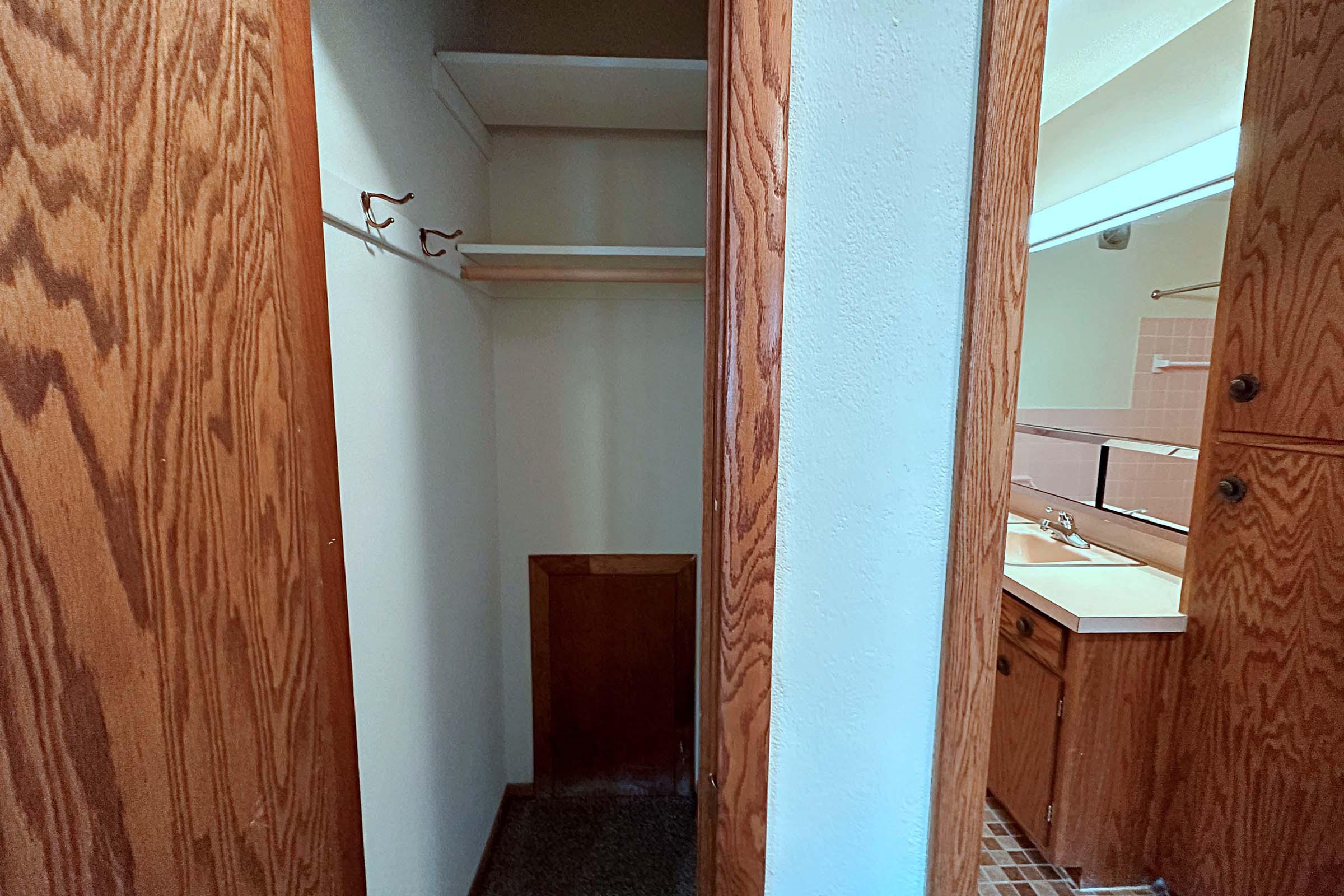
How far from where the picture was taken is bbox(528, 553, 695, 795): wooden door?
6.64ft

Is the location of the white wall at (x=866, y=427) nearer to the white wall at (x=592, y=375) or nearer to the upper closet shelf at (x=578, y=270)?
the upper closet shelf at (x=578, y=270)

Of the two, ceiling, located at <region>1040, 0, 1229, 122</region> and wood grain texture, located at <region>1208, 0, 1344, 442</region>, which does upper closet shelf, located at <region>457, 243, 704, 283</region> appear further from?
wood grain texture, located at <region>1208, 0, 1344, 442</region>

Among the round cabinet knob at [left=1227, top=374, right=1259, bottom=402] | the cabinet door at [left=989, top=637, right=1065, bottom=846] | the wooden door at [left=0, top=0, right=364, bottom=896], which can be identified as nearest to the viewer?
the wooden door at [left=0, top=0, right=364, bottom=896]

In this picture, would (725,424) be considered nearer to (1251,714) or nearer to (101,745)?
(101,745)

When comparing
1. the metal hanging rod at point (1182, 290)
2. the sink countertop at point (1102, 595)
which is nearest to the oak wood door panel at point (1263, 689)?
the sink countertop at point (1102, 595)

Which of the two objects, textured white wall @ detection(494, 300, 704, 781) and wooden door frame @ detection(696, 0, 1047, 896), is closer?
wooden door frame @ detection(696, 0, 1047, 896)

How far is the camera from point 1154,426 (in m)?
2.01

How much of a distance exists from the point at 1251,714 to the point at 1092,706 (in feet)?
1.02

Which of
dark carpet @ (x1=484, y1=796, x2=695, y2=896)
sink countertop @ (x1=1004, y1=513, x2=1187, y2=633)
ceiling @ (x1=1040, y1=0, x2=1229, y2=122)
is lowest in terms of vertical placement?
dark carpet @ (x1=484, y1=796, x2=695, y2=896)

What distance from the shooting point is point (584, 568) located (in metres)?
2.02

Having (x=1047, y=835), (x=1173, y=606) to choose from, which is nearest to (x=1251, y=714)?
(x=1173, y=606)

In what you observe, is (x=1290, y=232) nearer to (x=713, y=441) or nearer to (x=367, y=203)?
(x=713, y=441)

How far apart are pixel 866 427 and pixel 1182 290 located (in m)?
2.10

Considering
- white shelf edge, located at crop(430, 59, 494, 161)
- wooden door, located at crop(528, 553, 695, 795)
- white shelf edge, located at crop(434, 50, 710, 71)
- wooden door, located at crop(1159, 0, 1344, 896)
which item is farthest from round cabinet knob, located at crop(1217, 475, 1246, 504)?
white shelf edge, located at crop(430, 59, 494, 161)
